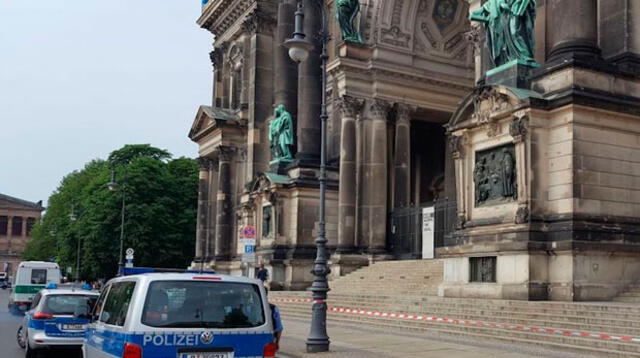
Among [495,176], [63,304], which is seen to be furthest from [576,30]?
[63,304]

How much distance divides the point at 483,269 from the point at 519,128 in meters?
3.60

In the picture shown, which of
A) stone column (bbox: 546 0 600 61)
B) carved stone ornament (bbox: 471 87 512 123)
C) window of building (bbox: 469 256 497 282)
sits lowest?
window of building (bbox: 469 256 497 282)

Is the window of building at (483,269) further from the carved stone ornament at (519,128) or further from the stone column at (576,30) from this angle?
the stone column at (576,30)

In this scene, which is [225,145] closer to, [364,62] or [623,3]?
[364,62]

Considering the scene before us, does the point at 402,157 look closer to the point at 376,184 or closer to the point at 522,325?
the point at 376,184

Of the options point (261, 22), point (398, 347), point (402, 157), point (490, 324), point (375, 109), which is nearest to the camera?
point (398, 347)

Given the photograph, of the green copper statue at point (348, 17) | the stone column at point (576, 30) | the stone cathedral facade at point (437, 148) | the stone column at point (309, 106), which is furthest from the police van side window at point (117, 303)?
the stone column at point (309, 106)

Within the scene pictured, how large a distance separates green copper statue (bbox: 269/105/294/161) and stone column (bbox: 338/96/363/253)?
4.47m

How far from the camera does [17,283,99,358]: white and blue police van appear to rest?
14211 millimetres

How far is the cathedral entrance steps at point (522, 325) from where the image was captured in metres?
13.2

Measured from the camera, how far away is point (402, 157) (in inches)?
1283

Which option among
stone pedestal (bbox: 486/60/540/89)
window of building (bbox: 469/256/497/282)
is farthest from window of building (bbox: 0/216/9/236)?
stone pedestal (bbox: 486/60/540/89)

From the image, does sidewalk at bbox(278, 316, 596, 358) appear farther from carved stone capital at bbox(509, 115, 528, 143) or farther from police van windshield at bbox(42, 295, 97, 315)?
carved stone capital at bbox(509, 115, 528, 143)

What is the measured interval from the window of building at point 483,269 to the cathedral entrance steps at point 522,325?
1.01 metres
